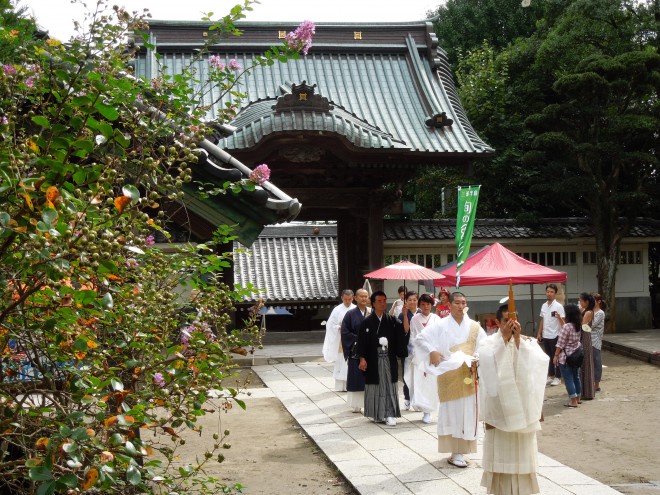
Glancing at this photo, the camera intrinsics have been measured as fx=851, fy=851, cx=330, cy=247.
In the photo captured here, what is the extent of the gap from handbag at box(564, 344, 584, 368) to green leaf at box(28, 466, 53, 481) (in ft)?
33.2

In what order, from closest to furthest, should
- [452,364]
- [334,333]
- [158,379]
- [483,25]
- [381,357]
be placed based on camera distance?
1. [158,379]
2. [452,364]
3. [381,357]
4. [334,333]
5. [483,25]

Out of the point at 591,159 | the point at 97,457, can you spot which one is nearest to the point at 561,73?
the point at 591,159

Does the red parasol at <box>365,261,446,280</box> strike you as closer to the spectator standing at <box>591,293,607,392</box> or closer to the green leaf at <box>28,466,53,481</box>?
the spectator standing at <box>591,293,607,392</box>

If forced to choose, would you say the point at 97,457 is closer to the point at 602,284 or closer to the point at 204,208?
the point at 204,208

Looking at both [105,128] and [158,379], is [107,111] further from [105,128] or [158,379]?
[158,379]

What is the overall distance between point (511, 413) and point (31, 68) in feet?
14.8

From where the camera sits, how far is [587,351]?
1210 cm

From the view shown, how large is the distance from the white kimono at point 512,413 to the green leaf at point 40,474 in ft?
15.6

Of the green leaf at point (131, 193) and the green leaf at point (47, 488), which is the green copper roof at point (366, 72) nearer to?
the green leaf at point (131, 193)

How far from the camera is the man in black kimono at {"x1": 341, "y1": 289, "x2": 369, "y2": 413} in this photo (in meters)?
11.0

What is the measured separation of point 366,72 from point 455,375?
12984mm

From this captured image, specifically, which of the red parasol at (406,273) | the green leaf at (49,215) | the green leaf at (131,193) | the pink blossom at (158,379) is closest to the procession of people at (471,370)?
the red parasol at (406,273)

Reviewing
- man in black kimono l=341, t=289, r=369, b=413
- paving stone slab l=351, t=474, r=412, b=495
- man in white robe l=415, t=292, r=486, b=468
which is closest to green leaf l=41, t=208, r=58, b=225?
paving stone slab l=351, t=474, r=412, b=495

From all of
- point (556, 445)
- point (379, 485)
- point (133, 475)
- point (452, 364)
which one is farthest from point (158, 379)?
point (556, 445)
